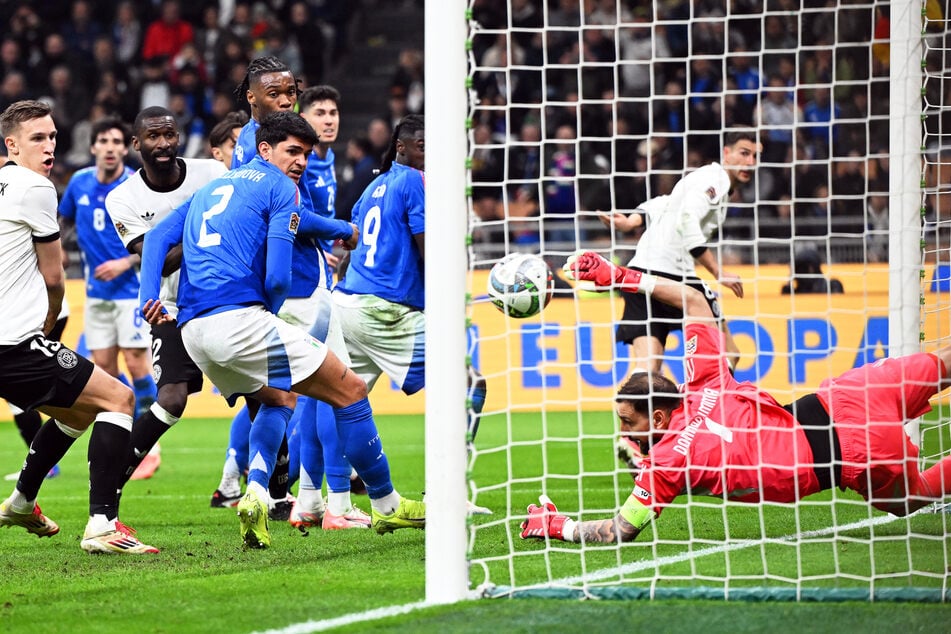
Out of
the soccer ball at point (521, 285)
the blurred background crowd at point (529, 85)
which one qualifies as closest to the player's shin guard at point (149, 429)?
the soccer ball at point (521, 285)

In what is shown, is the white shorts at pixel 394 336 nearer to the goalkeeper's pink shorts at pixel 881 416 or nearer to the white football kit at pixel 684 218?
the white football kit at pixel 684 218

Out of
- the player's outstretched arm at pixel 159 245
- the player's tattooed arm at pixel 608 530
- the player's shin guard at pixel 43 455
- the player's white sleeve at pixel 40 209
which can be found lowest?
the player's tattooed arm at pixel 608 530

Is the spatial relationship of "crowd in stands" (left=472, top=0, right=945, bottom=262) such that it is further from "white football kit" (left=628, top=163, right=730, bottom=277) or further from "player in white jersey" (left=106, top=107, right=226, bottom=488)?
"player in white jersey" (left=106, top=107, right=226, bottom=488)

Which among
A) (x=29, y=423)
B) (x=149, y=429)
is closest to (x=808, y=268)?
(x=29, y=423)

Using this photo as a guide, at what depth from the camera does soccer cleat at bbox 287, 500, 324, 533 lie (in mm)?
6473

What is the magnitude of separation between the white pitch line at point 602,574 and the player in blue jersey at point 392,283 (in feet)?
5.00

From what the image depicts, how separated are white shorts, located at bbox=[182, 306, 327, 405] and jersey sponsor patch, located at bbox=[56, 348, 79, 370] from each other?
51cm

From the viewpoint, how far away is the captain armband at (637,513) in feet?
16.4

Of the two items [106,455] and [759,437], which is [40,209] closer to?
[106,455]

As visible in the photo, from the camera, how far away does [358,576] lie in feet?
16.4

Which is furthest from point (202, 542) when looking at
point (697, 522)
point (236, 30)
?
point (236, 30)

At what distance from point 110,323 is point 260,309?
14.9ft

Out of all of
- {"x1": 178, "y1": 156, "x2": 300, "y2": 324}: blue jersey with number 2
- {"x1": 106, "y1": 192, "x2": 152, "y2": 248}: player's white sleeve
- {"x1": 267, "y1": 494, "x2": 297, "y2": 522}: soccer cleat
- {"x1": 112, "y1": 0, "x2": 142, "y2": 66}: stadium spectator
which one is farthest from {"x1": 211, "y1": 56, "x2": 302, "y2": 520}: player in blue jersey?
{"x1": 112, "y1": 0, "x2": 142, "y2": 66}: stadium spectator

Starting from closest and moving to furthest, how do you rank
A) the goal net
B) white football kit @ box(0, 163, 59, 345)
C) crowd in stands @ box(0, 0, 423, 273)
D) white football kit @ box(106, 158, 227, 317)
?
the goal net
white football kit @ box(0, 163, 59, 345)
white football kit @ box(106, 158, 227, 317)
crowd in stands @ box(0, 0, 423, 273)
